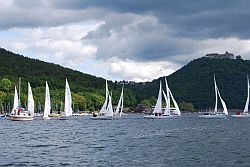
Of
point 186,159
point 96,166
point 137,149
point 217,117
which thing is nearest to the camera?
point 96,166

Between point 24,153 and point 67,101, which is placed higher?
point 67,101

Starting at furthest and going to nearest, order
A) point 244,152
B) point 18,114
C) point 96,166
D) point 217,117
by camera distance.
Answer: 1. point 217,117
2. point 18,114
3. point 244,152
4. point 96,166

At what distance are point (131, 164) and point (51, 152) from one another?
11763 millimetres

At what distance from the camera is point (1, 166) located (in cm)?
4422

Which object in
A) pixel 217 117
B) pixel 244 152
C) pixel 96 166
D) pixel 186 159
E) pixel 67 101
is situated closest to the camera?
pixel 96 166

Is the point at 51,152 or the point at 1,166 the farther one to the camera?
the point at 51,152

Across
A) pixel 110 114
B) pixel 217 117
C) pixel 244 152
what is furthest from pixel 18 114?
pixel 244 152

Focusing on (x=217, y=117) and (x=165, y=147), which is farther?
(x=217, y=117)

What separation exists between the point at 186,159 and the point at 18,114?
96.0 m

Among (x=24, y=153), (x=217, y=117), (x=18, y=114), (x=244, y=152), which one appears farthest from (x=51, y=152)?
(x=217, y=117)

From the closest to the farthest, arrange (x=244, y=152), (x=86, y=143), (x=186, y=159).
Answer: (x=186, y=159)
(x=244, y=152)
(x=86, y=143)

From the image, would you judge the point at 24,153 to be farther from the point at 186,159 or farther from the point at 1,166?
the point at 186,159

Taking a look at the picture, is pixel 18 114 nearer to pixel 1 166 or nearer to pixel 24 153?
pixel 24 153

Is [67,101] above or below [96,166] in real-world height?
above
